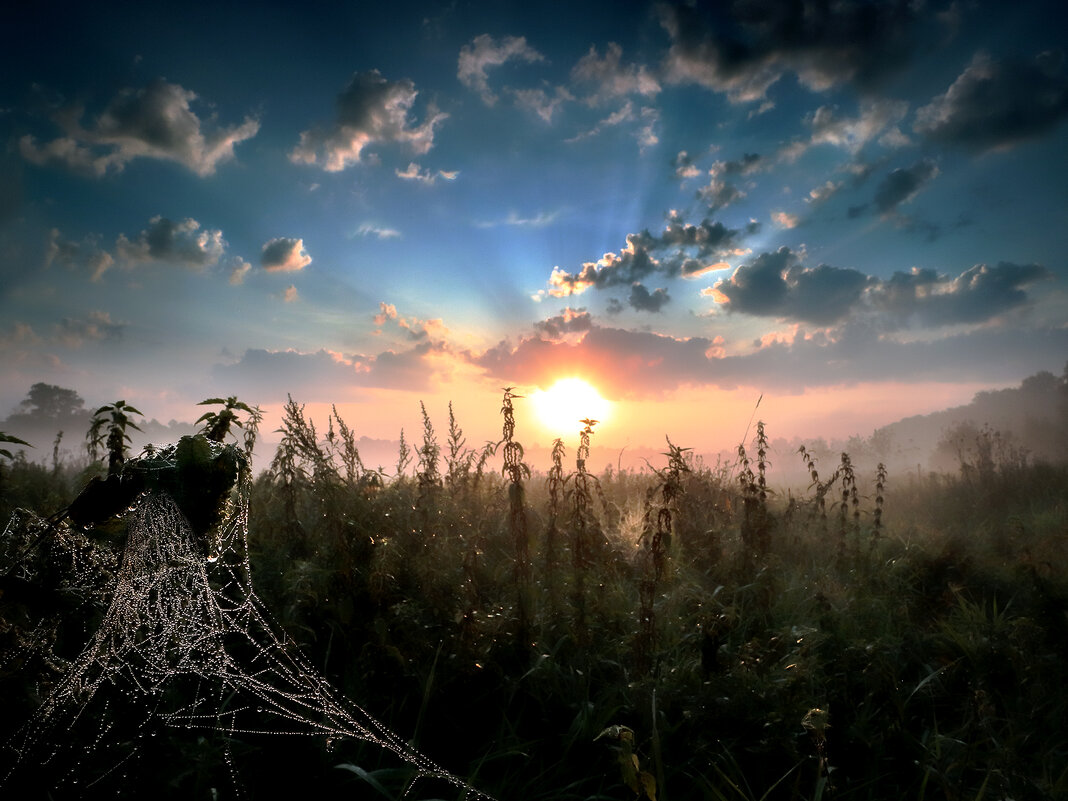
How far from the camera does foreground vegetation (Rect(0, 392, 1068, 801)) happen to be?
2.60 meters

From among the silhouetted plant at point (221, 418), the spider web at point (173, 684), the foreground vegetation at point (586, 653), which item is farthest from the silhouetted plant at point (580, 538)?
the silhouetted plant at point (221, 418)

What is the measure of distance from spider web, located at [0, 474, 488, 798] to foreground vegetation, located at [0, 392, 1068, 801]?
105 millimetres

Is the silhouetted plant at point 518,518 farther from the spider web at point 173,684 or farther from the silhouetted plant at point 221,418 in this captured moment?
the silhouetted plant at point 221,418

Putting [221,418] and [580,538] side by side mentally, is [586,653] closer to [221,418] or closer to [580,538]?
[580,538]

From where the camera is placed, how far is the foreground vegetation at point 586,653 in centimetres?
260

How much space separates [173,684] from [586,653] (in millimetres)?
2375

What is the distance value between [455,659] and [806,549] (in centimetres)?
499

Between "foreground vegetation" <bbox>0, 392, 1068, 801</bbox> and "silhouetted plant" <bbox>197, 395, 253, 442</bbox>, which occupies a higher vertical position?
"silhouetted plant" <bbox>197, 395, 253, 442</bbox>

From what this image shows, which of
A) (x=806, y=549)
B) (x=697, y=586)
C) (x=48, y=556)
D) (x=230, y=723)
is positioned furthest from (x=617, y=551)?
(x=48, y=556)

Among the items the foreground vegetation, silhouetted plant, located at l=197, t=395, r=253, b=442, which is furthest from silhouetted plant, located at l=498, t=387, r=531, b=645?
silhouetted plant, located at l=197, t=395, r=253, b=442

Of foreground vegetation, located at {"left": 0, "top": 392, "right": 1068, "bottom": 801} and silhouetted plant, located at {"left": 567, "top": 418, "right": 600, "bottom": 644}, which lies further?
silhouetted plant, located at {"left": 567, "top": 418, "right": 600, "bottom": 644}

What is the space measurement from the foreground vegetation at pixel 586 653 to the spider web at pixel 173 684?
4.1 inches

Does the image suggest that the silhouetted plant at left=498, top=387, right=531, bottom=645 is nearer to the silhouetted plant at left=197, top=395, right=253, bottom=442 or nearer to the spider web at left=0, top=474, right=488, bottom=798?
the spider web at left=0, top=474, right=488, bottom=798

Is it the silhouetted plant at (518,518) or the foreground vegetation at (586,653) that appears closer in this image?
the foreground vegetation at (586,653)
